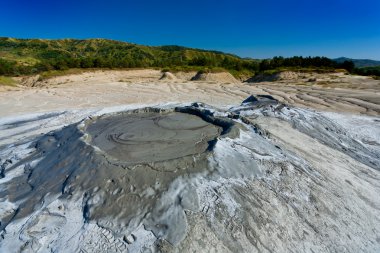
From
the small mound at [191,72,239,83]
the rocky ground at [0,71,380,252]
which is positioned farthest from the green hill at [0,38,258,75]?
the rocky ground at [0,71,380,252]

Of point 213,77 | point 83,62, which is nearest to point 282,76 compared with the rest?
point 213,77

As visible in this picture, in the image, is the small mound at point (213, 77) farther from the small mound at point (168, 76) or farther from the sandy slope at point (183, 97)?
the sandy slope at point (183, 97)

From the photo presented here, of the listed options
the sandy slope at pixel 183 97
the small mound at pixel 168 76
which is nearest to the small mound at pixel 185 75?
the small mound at pixel 168 76

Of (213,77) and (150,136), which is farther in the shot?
(213,77)

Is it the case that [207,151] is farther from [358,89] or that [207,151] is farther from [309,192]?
[358,89]

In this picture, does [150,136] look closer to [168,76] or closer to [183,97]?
[183,97]

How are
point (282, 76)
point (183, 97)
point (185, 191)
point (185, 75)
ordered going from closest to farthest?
point (185, 191)
point (183, 97)
point (282, 76)
point (185, 75)

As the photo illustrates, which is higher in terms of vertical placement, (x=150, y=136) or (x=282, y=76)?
(x=150, y=136)

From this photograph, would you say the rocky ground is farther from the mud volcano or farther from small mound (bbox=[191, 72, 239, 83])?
small mound (bbox=[191, 72, 239, 83])
